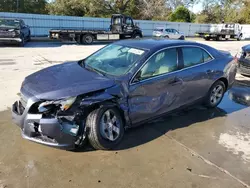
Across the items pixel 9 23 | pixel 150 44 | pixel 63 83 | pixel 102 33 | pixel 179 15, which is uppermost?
pixel 179 15

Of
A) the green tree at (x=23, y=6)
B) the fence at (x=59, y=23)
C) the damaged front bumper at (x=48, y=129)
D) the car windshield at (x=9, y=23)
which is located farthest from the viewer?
the green tree at (x=23, y=6)

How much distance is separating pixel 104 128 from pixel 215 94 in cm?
303

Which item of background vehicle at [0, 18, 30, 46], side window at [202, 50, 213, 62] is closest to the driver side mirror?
side window at [202, 50, 213, 62]

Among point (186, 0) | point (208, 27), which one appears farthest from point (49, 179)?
point (186, 0)

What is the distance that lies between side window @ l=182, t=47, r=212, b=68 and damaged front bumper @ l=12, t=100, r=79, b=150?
2.50m

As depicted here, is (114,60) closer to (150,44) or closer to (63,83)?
(150,44)

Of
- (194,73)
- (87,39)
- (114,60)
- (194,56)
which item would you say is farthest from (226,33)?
(114,60)

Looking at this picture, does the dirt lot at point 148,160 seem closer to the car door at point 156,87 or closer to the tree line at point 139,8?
the car door at point 156,87

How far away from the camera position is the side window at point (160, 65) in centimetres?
381

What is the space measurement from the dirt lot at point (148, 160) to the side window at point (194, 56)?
1172 mm

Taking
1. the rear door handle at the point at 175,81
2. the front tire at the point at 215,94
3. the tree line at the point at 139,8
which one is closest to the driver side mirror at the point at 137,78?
the rear door handle at the point at 175,81

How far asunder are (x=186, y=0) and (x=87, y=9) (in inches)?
844

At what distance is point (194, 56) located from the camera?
15.4 ft

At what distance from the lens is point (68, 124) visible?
316cm
